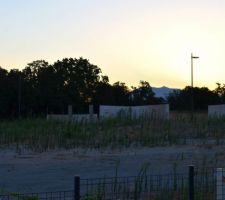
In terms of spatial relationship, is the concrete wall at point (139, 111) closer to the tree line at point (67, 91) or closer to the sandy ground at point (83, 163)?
the sandy ground at point (83, 163)

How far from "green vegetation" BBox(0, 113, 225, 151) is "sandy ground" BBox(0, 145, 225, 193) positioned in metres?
1.01

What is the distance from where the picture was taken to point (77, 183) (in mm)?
7301

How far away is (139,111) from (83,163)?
61.1 ft

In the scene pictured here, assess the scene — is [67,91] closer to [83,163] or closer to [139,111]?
[139,111]

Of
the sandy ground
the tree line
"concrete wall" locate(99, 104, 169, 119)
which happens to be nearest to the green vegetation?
the sandy ground

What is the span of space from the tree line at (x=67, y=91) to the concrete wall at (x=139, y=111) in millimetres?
35617

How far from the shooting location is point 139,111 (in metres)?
37.3

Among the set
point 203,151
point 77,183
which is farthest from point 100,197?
point 203,151

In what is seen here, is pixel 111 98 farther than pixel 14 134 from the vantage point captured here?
Yes

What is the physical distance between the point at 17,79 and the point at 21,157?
61.2m

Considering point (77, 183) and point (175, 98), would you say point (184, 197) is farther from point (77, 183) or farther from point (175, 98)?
point (175, 98)

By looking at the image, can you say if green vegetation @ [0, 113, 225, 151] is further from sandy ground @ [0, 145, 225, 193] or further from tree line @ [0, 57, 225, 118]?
tree line @ [0, 57, 225, 118]

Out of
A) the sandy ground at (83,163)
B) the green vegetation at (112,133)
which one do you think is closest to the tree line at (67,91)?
the green vegetation at (112,133)

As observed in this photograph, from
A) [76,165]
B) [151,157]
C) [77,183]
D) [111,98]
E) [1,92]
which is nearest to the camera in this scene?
[77,183]
